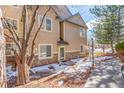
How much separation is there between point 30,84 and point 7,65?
0.39 metres

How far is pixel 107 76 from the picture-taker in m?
3.18

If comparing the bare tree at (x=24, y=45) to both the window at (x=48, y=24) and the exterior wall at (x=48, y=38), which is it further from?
the window at (x=48, y=24)

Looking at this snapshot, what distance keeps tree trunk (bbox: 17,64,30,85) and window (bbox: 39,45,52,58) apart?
26cm

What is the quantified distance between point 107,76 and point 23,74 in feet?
3.63

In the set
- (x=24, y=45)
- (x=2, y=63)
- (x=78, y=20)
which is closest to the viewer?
(x=2, y=63)

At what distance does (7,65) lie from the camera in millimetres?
3137

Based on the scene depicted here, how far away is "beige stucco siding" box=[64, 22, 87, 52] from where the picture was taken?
3332mm

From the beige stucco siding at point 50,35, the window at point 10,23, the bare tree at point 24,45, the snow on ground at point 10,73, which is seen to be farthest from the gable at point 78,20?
the snow on ground at point 10,73

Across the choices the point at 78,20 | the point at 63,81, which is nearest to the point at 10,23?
the point at 78,20

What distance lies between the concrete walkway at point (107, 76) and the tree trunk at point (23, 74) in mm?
787

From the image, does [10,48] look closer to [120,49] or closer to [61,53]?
[61,53]

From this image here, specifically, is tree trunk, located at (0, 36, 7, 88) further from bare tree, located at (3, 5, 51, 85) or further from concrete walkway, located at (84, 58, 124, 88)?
concrete walkway, located at (84, 58, 124, 88)

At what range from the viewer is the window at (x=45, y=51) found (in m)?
3.31
